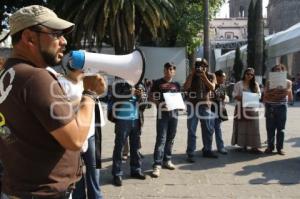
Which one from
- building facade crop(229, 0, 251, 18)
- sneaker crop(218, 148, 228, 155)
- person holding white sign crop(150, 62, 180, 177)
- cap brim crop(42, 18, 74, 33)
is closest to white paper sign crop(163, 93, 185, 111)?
person holding white sign crop(150, 62, 180, 177)

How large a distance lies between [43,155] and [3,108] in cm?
30

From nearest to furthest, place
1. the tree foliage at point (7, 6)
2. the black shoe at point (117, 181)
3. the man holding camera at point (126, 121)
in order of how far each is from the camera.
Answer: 1. the black shoe at point (117, 181)
2. the man holding camera at point (126, 121)
3. the tree foliage at point (7, 6)

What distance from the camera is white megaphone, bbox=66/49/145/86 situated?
284 centimetres

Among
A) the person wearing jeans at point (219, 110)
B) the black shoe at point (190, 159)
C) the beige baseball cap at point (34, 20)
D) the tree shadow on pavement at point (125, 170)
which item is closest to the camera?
the beige baseball cap at point (34, 20)

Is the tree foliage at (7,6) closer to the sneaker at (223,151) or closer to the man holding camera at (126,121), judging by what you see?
the sneaker at (223,151)

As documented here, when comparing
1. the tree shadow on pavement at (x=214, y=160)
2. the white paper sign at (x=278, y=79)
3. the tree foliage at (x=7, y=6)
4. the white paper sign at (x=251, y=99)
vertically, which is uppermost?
the tree foliage at (x=7, y=6)

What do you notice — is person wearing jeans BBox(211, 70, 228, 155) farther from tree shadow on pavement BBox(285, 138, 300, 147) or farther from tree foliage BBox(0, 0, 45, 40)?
tree foliage BBox(0, 0, 45, 40)

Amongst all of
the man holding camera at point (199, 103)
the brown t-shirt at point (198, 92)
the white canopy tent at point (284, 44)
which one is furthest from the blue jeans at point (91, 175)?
the white canopy tent at point (284, 44)

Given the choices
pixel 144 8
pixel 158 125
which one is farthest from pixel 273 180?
pixel 144 8

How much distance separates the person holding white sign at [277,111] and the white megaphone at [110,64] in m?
5.45

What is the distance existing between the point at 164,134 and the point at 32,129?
5019 mm

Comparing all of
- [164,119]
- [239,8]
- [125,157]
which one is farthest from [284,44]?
[239,8]

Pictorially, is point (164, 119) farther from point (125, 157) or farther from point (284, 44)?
point (284, 44)

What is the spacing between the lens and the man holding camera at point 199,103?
8.01 meters
